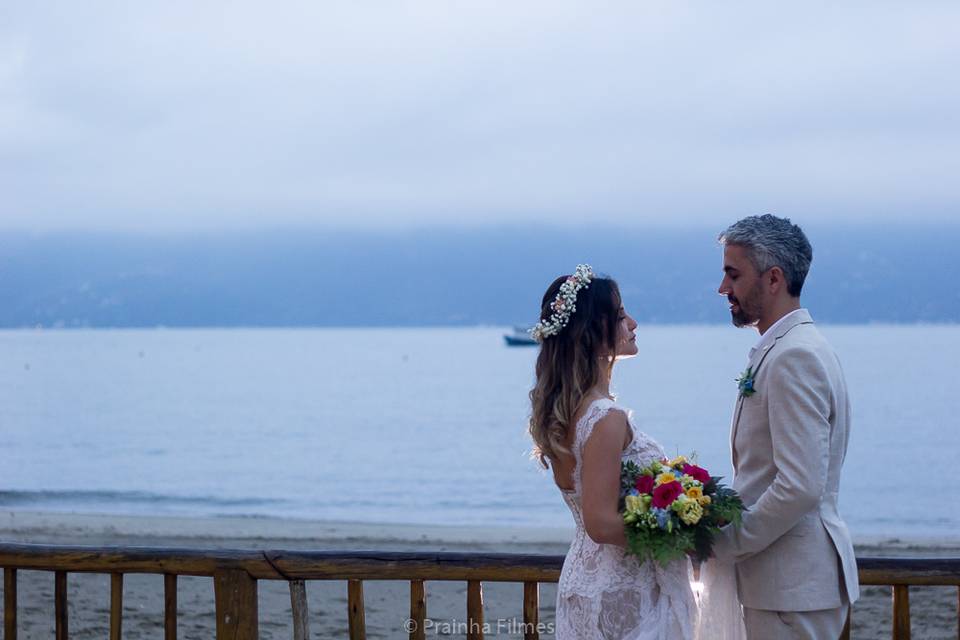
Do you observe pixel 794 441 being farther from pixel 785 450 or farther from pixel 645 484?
pixel 645 484

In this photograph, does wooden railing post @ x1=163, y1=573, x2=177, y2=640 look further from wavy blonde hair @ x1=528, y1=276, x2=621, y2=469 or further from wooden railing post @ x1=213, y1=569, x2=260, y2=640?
wavy blonde hair @ x1=528, y1=276, x2=621, y2=469

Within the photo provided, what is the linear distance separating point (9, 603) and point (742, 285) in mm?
3568

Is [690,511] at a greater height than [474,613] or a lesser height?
greater

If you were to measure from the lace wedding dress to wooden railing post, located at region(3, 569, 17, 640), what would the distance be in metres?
2.69

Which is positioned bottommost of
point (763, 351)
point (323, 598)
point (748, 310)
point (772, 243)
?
point (323, 598)

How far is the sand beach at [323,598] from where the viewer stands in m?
9.80

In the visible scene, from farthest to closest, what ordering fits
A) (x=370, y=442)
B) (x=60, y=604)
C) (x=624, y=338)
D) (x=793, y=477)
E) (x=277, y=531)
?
1. (x=370, y=442)
2. (x=277, y=531)
3. (x=60, y=604)
4. (x=624, y=338)
5. (x=793, y=477)

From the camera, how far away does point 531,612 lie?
4.45m

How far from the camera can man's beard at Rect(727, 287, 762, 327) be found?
3.46 meters

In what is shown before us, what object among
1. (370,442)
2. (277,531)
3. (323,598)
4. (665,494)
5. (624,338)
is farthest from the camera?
(370,442)

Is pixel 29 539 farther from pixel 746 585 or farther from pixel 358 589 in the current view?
pixel 746 585

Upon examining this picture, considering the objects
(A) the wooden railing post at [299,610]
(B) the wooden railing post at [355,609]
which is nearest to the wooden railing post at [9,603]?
(A) the wooden railing post at [299,610]

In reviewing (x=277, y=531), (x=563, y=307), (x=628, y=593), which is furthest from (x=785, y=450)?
(x=277, y=531)

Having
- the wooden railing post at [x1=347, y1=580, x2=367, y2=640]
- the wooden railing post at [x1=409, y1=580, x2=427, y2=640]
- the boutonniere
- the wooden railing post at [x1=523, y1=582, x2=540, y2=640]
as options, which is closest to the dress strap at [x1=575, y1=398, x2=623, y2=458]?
the boutonniere
